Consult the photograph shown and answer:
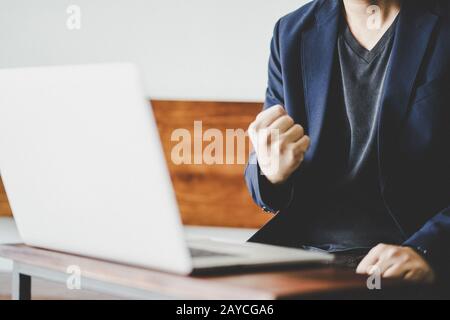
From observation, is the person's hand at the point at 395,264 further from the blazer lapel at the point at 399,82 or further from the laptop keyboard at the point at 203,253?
the blazer lapel at the point at 399,82

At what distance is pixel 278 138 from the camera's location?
0.91 meters

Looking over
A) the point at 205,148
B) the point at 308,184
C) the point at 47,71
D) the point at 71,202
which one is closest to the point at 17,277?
the point at 71,202

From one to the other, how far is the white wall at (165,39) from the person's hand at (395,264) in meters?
1.67

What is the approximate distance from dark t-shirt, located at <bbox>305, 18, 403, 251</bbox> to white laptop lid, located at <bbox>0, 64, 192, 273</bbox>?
0.45 m

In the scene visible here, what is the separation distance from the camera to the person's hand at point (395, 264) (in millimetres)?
779

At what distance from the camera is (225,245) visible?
2.99ft

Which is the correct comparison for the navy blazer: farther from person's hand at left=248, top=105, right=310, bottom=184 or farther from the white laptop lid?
the white laptop lid

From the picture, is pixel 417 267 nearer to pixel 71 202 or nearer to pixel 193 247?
pixel 193 247

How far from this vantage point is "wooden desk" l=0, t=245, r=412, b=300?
642 mm

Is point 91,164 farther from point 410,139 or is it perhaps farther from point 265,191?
point 410,139

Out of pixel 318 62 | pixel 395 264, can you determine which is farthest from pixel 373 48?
pixel 395 264

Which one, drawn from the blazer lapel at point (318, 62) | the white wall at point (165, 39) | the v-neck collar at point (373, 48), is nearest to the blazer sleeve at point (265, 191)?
the blazer lapel at point (318, 62)

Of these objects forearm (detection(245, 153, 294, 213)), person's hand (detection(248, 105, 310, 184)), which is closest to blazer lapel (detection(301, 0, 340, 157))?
forearm (detection(245, 153, 294, 213))

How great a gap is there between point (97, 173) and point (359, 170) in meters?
0.54
